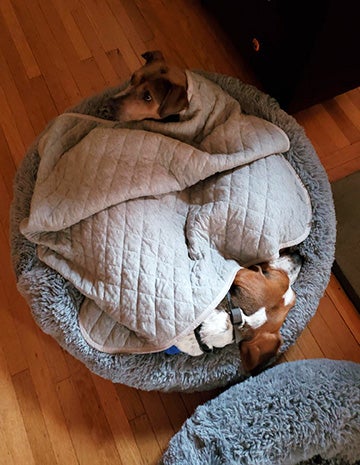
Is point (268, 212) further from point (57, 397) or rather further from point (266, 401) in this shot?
point (57, 397)

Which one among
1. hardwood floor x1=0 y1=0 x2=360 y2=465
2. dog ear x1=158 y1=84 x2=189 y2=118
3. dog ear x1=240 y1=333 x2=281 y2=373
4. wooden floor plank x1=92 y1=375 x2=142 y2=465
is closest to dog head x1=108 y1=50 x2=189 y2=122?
dog ear x1=158 y1=84 x2=189 y2=118

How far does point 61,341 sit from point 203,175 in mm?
599

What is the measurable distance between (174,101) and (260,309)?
63cm

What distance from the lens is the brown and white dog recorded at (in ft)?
3.80

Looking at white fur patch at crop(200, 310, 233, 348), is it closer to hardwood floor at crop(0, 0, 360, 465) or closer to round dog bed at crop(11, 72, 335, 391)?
round dog bed at crop(11, 72, 335, 391)

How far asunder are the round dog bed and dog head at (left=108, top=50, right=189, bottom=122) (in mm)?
296

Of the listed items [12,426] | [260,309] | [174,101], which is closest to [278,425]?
[260,309]

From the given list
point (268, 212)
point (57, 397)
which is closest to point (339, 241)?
point (268, 212)

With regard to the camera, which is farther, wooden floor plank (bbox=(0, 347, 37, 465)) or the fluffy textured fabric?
wooden floor plank (bbox=(0, 347, 37, 465))

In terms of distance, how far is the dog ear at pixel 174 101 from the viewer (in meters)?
1.34

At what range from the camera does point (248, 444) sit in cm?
114

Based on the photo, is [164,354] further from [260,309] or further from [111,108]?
[111,108]

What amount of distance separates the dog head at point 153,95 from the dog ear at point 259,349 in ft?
2.22

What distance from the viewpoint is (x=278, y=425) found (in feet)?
3.78
